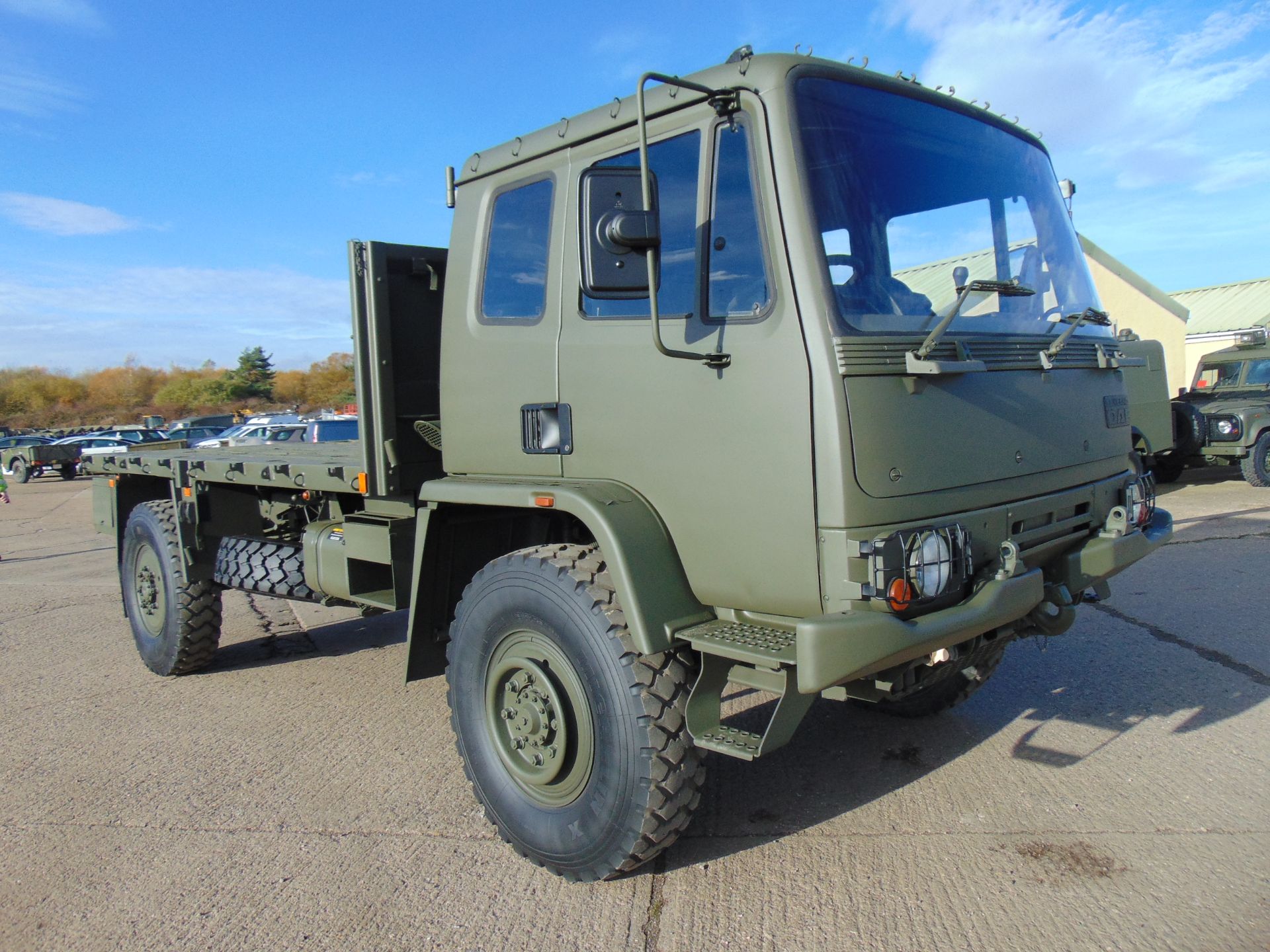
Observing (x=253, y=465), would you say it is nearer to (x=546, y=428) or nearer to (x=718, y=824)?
(x=546, y=428)

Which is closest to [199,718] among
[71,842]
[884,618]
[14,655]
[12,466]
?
[71,842]

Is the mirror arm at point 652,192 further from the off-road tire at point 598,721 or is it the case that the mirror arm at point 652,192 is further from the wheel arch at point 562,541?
the off-road tire at point 598,721

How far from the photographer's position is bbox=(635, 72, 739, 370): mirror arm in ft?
8.50

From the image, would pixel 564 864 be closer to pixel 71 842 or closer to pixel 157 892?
pixel 157 892

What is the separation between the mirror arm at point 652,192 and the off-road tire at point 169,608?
4.15 m

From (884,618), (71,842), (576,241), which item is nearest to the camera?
(884,618)

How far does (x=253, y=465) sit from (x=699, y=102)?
3532 mm

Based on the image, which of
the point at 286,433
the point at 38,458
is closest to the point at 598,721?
the point at 286,433

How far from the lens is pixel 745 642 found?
2.70 metres

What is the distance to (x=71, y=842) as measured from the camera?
3.67 m

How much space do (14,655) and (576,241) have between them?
5.82m

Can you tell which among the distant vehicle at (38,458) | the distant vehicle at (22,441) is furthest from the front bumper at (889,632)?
the distant vehicle at (22,441)

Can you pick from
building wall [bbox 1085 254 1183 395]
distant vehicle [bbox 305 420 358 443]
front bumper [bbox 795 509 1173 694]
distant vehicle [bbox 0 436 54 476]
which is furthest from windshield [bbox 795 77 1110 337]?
distant vehicle [bbox 0 436 54 476]

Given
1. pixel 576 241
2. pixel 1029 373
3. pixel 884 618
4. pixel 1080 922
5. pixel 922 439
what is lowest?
pixel 1080 922
